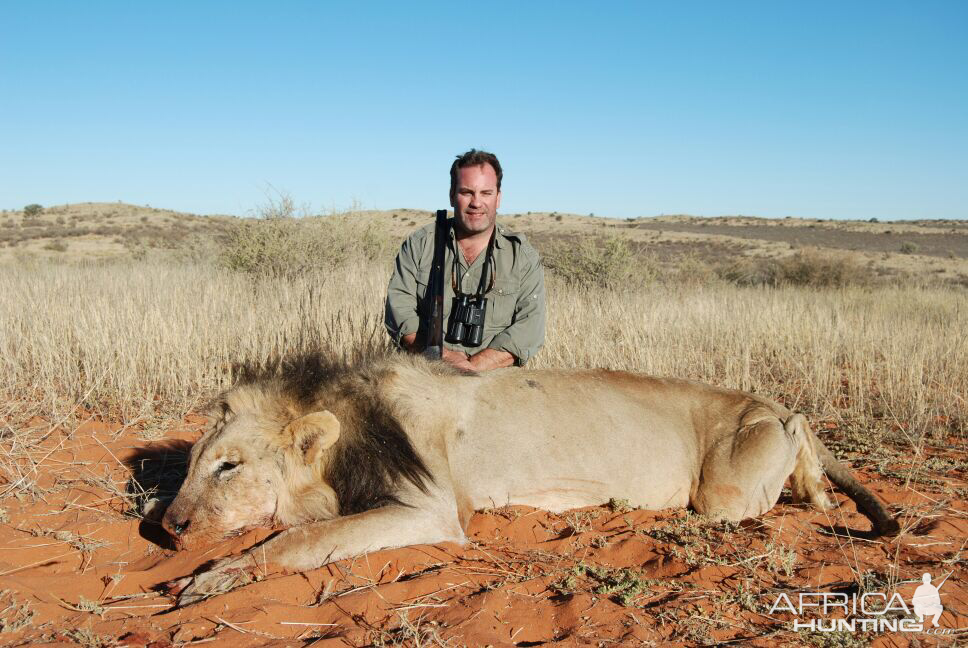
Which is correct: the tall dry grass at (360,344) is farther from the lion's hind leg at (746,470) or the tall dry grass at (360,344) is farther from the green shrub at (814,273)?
the green shrub at (814,273)

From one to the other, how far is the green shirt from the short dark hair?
39 cm

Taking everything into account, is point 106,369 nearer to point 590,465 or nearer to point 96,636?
point 96,636

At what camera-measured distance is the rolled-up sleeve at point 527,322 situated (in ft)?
18.4

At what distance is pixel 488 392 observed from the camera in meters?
4.03

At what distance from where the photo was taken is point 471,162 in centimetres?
568

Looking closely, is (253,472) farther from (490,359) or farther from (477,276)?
(477,276)

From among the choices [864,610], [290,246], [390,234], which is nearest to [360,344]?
[864,610]

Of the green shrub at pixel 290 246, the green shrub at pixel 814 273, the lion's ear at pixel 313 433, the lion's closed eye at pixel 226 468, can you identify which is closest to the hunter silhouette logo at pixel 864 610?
the lion's ear at pixel 313 433

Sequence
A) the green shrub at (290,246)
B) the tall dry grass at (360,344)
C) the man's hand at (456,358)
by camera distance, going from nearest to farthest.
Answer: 1. the man's hand at (456,358)
2. the tall dry grass at (360,344)
3. the green shrub at (290,246)

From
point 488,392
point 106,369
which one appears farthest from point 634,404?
point 106,369

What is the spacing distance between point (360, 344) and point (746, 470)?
446 centimetres

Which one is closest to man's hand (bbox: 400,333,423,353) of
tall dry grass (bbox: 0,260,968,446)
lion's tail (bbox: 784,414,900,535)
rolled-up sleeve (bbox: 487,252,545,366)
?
rolled-up sleeve (bbox: 487,252,545,366)

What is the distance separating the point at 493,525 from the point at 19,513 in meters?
2.82

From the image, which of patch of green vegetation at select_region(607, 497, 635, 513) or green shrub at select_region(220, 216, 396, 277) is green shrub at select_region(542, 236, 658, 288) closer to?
green shrub at select_region(220, 216, 396, 277)
